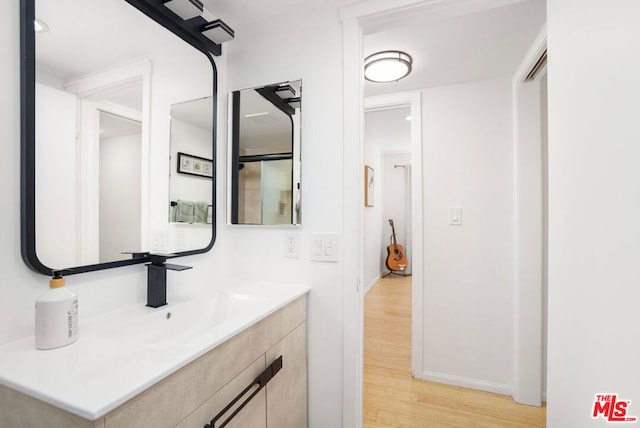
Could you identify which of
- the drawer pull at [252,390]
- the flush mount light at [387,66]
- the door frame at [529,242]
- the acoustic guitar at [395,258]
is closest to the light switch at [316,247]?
the drawer pull at [252,390]

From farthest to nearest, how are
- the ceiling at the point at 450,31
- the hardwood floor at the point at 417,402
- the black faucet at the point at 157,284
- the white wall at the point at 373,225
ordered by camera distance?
the white wall at the point at 373,225 < the hardwood floor at the point at 417,402 < the ceiling at the point at 450,31 < the black faucet at the point at 157,284

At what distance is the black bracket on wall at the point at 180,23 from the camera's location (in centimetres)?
116

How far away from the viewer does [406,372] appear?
89.8 inches

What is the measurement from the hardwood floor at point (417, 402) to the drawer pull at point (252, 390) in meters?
1.02

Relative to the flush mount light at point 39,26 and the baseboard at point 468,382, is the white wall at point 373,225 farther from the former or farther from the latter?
the flush mount light at point 39,26

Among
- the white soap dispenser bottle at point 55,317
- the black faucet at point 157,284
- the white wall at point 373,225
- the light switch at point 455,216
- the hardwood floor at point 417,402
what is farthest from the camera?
the white wall at point 373,225

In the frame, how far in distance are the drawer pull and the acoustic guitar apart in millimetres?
4653

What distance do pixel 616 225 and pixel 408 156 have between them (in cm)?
547

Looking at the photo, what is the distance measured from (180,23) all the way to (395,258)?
505cm

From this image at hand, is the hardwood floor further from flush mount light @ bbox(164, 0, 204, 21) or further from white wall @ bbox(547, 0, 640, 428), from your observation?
flush mount light @ bbox(164, 0, 204, 21)

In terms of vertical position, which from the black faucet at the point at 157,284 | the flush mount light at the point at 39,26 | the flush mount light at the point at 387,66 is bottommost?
the black faucet at the point at 157,284

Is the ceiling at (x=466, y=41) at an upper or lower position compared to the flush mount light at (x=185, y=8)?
upper

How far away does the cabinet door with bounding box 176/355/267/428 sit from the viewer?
77 centimetres

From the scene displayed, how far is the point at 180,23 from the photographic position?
50.9 inches
